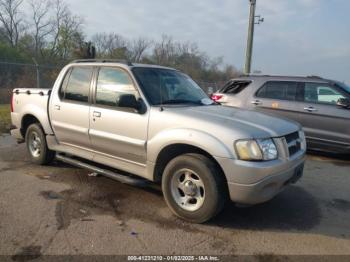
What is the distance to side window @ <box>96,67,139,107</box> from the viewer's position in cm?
481

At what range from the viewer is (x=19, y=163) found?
6.55 metres

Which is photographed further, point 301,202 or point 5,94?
point 5,94

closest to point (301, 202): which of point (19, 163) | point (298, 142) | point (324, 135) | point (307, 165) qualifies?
point (298, 142)

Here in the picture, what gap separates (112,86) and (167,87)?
29.9 inches

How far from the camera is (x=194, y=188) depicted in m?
4.11

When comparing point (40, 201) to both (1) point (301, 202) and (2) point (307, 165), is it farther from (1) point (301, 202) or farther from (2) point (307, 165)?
(2) point (307, 165)

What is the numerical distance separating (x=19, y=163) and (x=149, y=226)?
359 centimetres

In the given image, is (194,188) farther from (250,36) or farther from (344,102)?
(250,36)

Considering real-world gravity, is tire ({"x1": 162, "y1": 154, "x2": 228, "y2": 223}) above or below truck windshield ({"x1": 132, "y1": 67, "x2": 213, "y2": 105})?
below

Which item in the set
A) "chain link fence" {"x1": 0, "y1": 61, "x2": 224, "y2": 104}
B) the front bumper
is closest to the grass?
"chain link fence" {"x1": 0, "y1": 61, "x2": 224, "y2": 104}

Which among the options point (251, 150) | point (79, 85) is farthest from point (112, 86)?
point (251, 150)

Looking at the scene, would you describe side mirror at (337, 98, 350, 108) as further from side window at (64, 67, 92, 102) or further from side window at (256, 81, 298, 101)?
side window at (64, 67, 92, 102)

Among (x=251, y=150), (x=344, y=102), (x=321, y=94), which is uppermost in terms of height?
(x=321, y=94)

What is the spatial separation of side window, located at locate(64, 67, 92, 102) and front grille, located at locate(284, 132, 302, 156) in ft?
9.37
